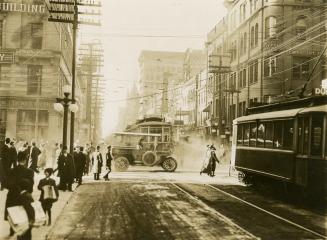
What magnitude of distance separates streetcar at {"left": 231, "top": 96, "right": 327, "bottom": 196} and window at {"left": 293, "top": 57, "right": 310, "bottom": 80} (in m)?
24.7

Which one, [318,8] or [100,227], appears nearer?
[100,227]

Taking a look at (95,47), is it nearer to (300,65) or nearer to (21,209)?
(300,65)

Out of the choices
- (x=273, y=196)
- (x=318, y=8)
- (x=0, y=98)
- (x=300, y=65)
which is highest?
(x=318, y=8)

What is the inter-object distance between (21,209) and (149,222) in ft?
14.8

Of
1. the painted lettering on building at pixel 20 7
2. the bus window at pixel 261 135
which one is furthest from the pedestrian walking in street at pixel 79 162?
the painted lettering on building at pixel 20 7

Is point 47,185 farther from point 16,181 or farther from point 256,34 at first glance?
point 256,34

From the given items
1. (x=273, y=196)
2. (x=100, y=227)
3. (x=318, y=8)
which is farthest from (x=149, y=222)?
(x=318, y=8)

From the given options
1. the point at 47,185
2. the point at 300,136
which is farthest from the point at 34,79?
the point at 47,185

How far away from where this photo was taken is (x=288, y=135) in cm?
1669

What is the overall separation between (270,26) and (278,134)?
99.2 ft

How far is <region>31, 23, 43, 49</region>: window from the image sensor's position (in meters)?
44.2

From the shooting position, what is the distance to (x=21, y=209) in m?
8.39

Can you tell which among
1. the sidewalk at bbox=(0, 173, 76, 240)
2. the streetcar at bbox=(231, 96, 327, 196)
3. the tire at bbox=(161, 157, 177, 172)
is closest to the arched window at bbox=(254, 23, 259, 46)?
the tire at bbox=(161, 157, 177, 172)

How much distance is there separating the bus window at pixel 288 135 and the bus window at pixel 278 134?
0.28 metres
